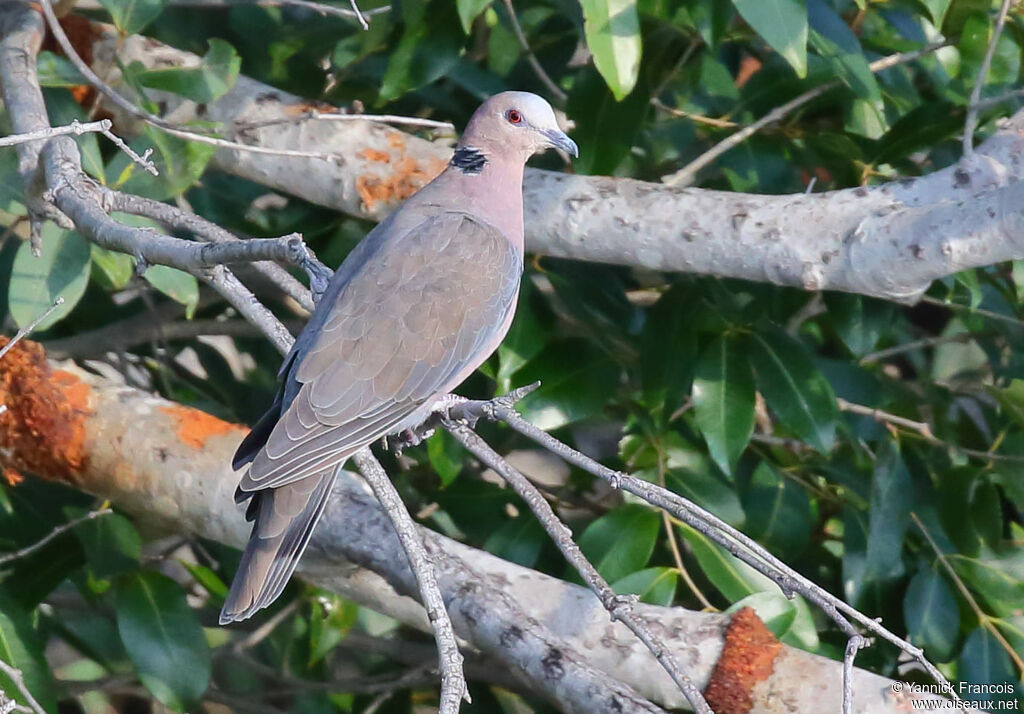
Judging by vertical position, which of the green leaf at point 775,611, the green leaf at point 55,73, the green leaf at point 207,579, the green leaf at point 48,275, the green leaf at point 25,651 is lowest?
the green leaf at point 207,579

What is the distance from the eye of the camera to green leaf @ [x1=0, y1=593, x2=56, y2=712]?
2.45 meters

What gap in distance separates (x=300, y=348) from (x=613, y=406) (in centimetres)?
98

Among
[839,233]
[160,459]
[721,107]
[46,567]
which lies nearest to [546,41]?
[721,107]

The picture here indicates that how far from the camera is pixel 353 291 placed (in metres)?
2.35

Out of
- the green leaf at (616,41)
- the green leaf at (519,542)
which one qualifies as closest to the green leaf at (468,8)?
the green leaf at (616,41)

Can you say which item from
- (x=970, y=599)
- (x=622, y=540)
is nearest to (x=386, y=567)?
(x=622, y=540)

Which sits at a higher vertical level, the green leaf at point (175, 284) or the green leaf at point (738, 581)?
the green leaf at point (175, 284)

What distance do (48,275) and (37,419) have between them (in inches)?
13.8

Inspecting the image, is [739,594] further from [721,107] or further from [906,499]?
[721,107]

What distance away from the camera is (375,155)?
2.75m

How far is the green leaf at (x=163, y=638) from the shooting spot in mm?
2609

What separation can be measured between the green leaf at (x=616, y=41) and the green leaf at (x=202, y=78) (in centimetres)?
76

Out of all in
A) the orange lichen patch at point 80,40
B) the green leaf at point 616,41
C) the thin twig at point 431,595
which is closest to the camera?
the thin twig at point 431,595

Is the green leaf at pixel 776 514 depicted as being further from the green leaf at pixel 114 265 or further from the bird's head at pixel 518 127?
the green leaf at pixel 114 265
